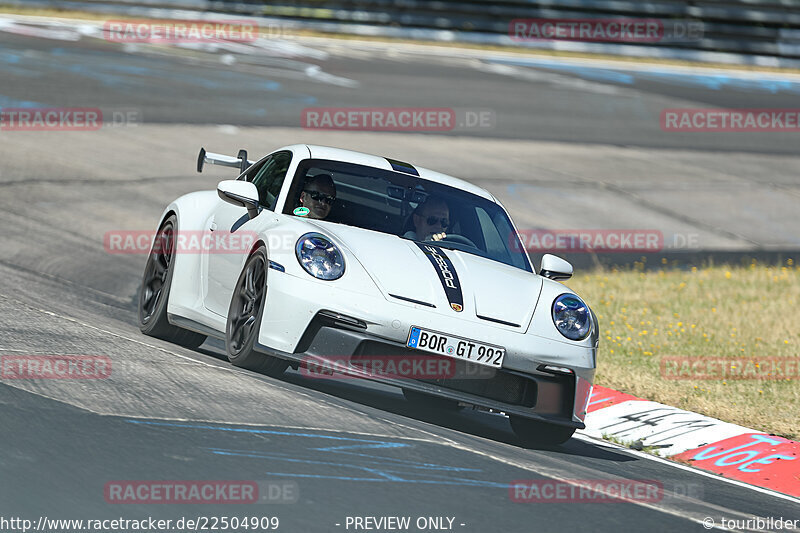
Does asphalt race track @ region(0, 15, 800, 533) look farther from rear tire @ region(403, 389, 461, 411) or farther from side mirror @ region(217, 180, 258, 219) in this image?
side mirror @ region(217, 180, 258, 219)

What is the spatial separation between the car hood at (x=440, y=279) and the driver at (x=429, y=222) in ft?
0.89

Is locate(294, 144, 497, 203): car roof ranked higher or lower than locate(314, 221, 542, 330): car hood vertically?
higher

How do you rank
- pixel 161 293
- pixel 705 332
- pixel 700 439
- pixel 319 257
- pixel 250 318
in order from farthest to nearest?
1. pixel 705 332
2. pixel 161 293
3. pixel 700 439
4. pixel 250 318
5. pixel 319 257

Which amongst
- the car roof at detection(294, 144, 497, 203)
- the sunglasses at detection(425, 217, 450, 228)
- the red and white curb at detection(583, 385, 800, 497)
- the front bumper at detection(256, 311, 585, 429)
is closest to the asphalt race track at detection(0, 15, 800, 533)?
the front bumper at detection(256, 311, 585, 429)

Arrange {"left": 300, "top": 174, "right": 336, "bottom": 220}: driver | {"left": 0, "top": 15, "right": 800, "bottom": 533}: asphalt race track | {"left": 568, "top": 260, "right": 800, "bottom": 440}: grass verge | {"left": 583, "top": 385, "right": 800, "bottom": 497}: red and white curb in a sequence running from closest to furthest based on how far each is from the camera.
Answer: {"left": 0, "top": 15, "right": 800, "bottom": 533}: asphalt race track → {"left": 583, "top": 385, "right": 800, "bottom": 497}: red and white curb → {"left": 300, "top": 174, "right": 336, "bottom": 220}: driver → {"left": 568, "top": 260, "right": 800, "bottom": 440}: grass verge

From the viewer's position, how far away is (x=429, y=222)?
308 inches

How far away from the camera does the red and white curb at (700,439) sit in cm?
750

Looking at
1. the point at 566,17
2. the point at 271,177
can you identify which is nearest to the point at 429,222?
the point at 271,177

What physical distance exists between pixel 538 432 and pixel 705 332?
4.43 meters

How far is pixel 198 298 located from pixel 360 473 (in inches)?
110

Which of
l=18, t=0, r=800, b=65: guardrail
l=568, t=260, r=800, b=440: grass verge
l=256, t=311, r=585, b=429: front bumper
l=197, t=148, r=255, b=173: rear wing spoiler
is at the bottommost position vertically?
l=568, t=260, r=800, b=440: grass verge

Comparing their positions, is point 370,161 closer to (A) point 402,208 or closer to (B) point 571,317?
(A) point 402,208

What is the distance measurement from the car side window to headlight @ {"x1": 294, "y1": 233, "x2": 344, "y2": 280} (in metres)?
0.91

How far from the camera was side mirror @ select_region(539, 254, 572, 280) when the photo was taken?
7883 millimetres
